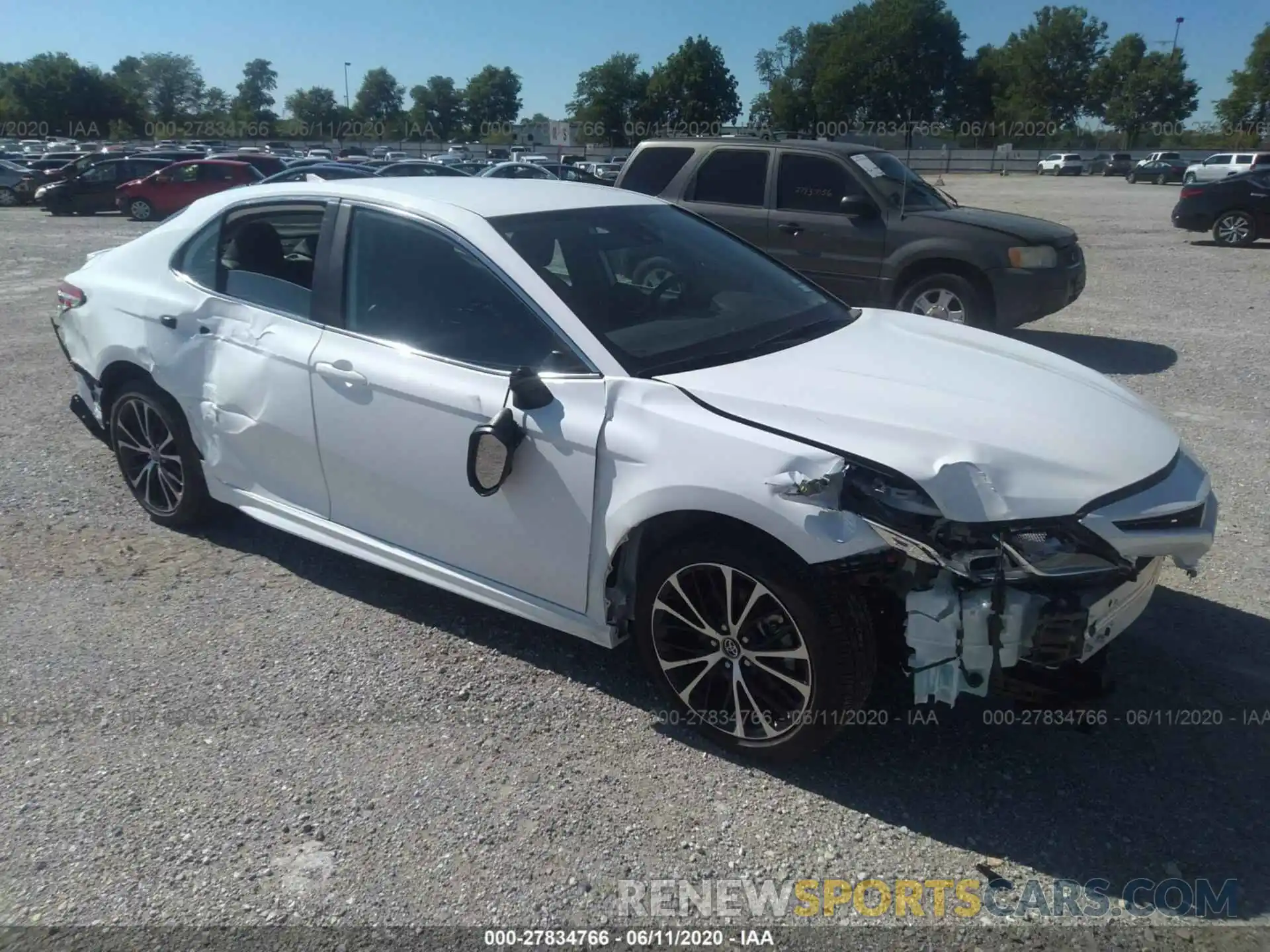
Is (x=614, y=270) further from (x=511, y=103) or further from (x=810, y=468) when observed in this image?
(x=511, y=103)

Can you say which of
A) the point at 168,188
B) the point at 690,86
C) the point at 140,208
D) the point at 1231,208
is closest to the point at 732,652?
the point at 1231,208

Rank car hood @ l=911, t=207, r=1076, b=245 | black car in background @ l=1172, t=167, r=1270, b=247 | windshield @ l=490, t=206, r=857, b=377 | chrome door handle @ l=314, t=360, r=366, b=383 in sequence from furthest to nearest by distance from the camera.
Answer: black car in background @ l=1172, t=167, r=1270, b=247, car hood @ l=911, t=207, r=1076, b=245, chrome door handle @ l=314, t=360, r=366, b=383, windshield @ l=490, t=206, r=857, b=377

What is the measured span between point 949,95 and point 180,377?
11078 centimetres

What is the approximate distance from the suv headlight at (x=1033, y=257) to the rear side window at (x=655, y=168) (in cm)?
312

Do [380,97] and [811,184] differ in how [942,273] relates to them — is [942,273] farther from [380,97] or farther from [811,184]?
[380,97]

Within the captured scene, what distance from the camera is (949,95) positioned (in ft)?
334

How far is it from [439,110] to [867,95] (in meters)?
52.5

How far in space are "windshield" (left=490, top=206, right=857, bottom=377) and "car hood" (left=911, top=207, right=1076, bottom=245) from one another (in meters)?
4.82

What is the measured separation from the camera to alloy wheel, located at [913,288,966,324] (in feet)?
27.5

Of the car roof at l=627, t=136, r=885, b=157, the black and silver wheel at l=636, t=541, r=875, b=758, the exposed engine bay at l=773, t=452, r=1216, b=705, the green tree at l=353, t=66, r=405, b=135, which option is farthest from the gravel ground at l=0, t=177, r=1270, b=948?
the green tree at l=353, t=66, r=405, b=135

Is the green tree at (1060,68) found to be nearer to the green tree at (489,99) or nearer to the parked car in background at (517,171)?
the green tree at (489,99)

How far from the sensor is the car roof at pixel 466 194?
12.3 ft

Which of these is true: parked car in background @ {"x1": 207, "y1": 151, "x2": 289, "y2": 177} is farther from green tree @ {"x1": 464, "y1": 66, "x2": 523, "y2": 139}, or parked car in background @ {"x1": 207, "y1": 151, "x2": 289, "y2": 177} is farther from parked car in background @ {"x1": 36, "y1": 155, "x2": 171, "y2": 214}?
green tree @ {"x1": 464, "y1": 66, "x2": 523, "y2": 139}

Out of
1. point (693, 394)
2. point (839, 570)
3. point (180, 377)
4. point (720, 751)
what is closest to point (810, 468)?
point (839, 570)
